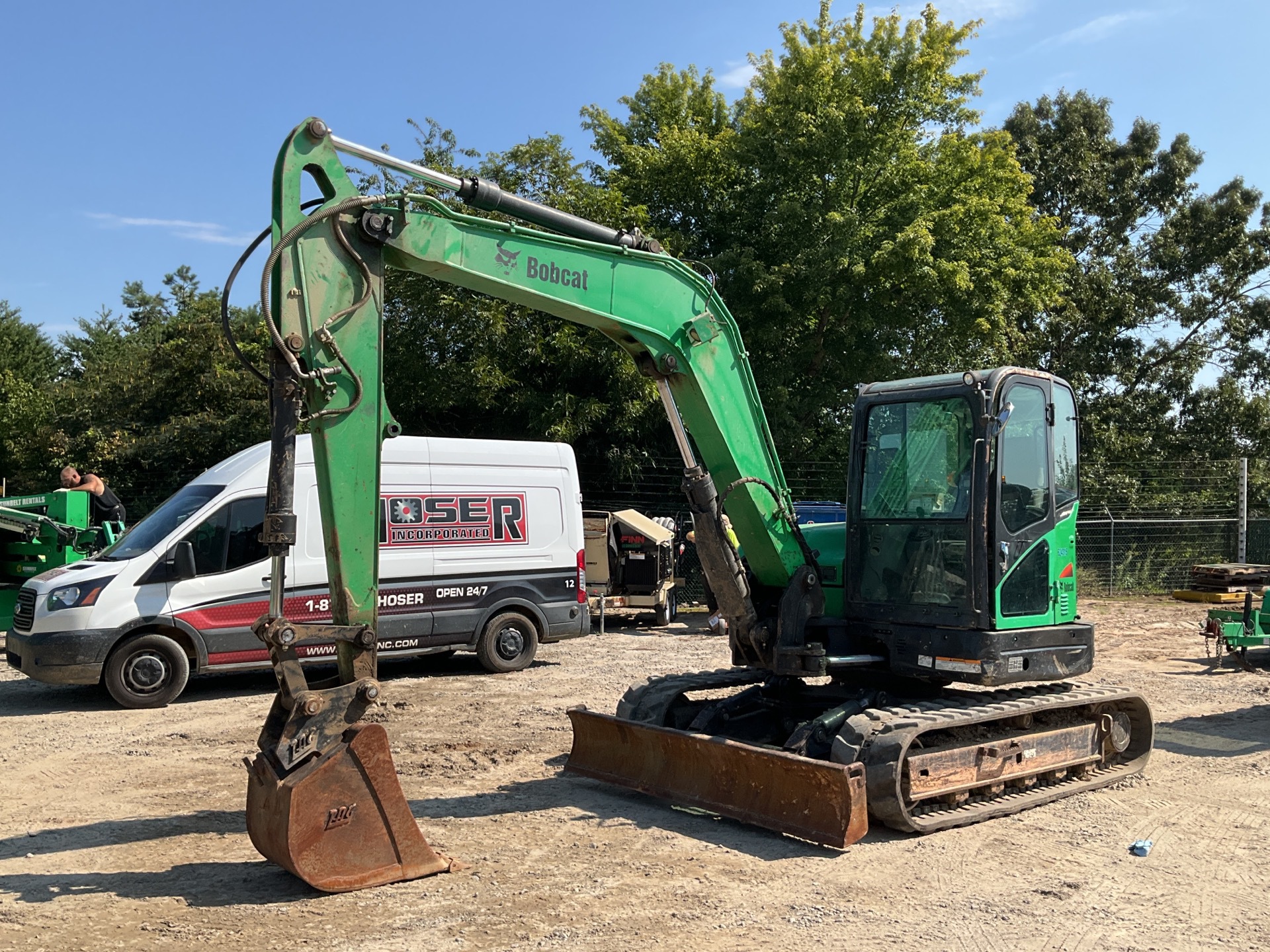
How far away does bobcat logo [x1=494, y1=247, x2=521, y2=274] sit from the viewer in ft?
19.8

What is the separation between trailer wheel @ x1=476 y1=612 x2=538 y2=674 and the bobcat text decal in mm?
888

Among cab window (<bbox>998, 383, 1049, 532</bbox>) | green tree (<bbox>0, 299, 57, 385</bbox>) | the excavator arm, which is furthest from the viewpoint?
green tree (<bbox>0, 299, 57, 385</bbox>)

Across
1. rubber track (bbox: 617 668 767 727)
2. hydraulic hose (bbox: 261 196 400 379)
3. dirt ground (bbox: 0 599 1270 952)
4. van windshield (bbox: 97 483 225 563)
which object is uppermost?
hydraulic hose (bbox: 261 196 400 379)

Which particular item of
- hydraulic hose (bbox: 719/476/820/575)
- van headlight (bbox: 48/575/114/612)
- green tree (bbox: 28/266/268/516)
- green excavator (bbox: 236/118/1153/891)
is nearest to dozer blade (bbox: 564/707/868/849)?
green excavator (bbox: 236/118/1153/891)

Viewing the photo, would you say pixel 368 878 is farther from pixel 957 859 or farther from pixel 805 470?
pixel 805 470

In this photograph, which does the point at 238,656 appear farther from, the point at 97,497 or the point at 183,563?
the point at 97,497

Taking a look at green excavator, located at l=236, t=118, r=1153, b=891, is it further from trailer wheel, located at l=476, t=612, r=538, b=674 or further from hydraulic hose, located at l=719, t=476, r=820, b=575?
trailer wheel, located at l=476, t=612, r=538, b=674

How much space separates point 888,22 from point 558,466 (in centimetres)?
1528

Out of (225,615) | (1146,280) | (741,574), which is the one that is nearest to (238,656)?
(225,615)

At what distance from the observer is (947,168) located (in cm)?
2236

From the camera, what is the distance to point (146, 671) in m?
10.2

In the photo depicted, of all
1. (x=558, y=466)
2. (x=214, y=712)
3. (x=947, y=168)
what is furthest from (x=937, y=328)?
(x=214, y=712)

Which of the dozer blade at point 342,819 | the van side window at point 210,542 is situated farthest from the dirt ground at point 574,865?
the van side window at point 210,542

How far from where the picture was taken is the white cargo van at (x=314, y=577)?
10.0 metres
